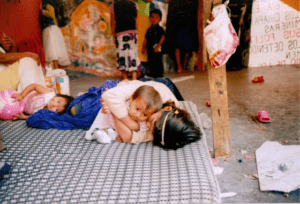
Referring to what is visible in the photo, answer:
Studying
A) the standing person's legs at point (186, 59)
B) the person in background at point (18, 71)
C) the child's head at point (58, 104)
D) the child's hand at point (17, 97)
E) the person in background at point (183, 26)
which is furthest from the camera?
the standing person's legs at point (186, 59)

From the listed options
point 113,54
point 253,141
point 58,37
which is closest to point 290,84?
point 253,141

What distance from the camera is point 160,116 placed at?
5.43 feet

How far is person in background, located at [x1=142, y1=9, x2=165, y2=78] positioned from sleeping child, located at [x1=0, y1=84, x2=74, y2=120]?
2.89 meters

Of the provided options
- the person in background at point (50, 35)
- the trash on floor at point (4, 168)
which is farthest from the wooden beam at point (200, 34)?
the trash on floor at point (4, 168)

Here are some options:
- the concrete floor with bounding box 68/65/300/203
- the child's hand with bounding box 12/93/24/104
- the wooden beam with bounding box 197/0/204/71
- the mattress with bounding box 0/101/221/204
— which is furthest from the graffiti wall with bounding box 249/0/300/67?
the child's hand with bounding box 12/93/24/104

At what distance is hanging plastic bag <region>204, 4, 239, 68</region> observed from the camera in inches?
64.2

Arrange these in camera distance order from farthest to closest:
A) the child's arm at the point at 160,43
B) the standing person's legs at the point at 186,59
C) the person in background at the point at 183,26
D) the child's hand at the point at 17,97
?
the standing person's legs at the point at 186,59
the person in background at the point at 183,26
the child's arm at the point at 160,43
the child's hand at the point at 17,97

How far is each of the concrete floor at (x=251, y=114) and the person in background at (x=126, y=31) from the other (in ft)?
2.95

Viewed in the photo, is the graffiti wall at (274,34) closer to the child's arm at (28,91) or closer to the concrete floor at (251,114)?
the concrete floor at (251,114)

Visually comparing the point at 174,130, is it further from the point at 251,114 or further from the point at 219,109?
the point at 251,114

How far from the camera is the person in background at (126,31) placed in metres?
4.41

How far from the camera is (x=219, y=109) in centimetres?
185

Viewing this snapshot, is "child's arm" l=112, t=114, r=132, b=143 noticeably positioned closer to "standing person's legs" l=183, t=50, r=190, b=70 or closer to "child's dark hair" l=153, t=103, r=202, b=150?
"child's dark hair" l=153, t=103, r=202, b=150

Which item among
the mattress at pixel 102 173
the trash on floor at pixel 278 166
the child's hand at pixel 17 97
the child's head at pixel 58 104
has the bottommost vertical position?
the trash on floor at pixel 278 166
